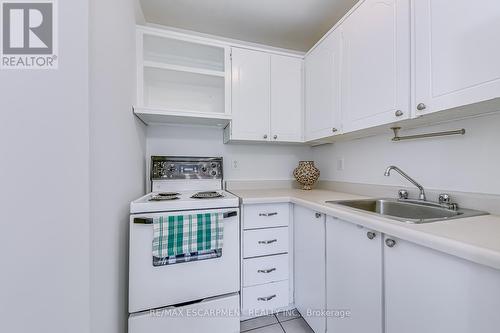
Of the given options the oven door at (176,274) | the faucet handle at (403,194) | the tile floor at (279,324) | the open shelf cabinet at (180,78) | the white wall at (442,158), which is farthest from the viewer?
the open shelf cabinet at (180,78)

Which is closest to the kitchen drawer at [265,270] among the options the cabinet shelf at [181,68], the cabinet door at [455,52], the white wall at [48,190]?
the white wall at [48,190]

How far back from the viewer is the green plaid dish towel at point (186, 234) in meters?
1.21

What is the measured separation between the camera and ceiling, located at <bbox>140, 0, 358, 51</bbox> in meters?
1.62

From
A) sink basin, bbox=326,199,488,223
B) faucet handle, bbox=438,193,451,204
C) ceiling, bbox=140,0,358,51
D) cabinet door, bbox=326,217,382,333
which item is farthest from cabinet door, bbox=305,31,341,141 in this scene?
cabinet door, bbox=326,217,382,333

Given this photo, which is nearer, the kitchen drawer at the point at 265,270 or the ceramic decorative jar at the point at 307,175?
the kitchen drawer at the point at 265,270

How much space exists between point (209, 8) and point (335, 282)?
7.32ft

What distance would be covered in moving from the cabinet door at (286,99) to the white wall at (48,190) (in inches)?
57.1

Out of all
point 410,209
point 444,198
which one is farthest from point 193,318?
point 444,198

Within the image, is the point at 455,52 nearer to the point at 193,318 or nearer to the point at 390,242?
the point at 390,242

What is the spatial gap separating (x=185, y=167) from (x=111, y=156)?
895 millimetres

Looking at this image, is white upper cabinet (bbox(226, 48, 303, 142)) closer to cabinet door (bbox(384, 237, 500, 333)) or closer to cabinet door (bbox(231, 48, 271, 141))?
cabinet door (bbox(231, 48, 271, 141))

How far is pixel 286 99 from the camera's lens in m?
1.95

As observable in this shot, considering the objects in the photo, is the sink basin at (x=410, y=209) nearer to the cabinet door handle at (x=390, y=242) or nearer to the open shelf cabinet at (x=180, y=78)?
the cabinet door handle at (x=390, y=242)

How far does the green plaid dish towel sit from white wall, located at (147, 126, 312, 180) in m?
0.80
